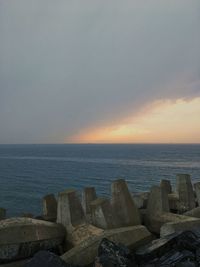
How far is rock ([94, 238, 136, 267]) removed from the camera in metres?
5.93

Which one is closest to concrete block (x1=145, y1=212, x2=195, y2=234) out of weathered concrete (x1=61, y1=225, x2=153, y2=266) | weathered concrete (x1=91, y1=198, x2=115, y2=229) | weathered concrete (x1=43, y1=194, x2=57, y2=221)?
weathered concrete (x1=61, y1=225, x2=153, y2=266)

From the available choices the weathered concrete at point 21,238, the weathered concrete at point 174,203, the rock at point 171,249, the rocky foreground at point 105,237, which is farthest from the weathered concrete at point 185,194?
the weathered concrete at point 21,238

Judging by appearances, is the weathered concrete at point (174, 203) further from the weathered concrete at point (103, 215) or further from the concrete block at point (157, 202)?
the weathered concrete at point (103, 215)

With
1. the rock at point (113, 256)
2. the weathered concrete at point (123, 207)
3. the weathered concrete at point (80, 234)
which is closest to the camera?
the rock at point (113, 256)

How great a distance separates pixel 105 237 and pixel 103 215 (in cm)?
102

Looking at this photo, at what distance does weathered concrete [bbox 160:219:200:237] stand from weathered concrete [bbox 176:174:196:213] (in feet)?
8.70

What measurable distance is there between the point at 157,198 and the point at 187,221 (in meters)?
1.50

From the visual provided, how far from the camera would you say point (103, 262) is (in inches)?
232

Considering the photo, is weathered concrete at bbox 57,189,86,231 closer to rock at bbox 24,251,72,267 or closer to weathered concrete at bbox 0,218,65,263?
weathered concrete at bbox 0,218,65,263

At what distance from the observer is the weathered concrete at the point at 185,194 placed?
35.2 ft

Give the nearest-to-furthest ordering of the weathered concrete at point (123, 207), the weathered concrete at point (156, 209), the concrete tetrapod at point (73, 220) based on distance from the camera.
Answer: the concrete tetrapod at point (73, 220) → the weathered concrete at point (123, 207) → the weathered concrete at point (156, 209)

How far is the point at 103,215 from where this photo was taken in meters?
7.93

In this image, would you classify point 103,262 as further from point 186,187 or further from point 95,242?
point 186,187

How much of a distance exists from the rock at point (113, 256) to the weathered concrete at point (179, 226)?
4.19ft
